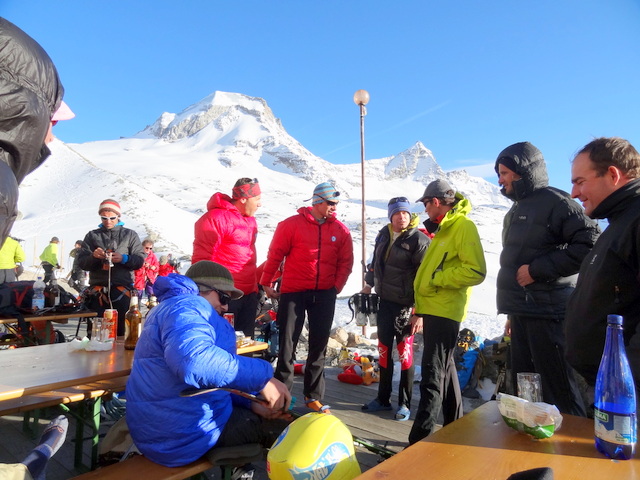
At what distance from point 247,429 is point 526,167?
216 cm

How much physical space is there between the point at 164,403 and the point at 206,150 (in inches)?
5872

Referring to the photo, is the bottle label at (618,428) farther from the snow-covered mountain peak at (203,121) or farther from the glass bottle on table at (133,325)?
the snow-covered mountain peak at (203,121)

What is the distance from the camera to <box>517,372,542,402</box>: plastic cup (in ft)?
5.28

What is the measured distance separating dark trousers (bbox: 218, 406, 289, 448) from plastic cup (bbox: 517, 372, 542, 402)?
108 cm

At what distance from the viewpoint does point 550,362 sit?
2.42m

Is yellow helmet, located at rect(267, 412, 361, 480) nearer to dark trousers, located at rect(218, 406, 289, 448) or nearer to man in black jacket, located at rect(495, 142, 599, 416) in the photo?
dark trousers, located at rect(218, 406, 289, 448)

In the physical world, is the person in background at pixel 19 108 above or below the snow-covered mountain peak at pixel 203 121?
below

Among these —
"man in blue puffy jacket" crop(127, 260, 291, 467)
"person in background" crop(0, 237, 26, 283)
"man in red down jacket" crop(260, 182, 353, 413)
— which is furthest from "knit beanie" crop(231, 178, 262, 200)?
"person in background" crop(0, 237, 26, 283)

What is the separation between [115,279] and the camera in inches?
169

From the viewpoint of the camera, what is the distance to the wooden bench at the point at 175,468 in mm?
1758

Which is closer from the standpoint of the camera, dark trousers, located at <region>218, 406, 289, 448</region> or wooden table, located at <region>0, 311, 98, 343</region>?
dark trousers, located at <region>218, 406, 289, 448</region>

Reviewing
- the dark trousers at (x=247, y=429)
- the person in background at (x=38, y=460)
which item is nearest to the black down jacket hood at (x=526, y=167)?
the dark trousers at (x=247, y=429)

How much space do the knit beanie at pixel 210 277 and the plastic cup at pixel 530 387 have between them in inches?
52.5

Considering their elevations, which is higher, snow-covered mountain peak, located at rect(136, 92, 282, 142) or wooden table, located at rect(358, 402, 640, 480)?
snow-covered mountain peak, located at rect(136, 92, 282, 142)
